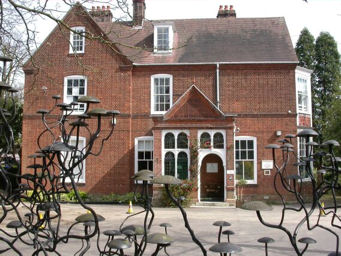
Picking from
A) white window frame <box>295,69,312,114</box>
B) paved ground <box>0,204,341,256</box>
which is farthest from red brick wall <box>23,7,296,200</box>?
paved ground <box>0,204,341,256</box>

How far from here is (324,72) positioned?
34281 millimetres

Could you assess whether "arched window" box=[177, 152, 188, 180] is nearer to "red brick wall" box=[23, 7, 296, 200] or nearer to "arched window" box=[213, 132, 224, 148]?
"arched window" box=[213, 132, 224, 148]

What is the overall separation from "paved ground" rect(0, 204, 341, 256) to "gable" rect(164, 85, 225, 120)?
4376 millimetres

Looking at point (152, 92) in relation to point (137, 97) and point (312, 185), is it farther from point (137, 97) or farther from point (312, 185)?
point (312, 185)

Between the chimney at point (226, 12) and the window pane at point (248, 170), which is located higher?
the chimney at point (226, 12)

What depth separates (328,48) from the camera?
34594 millimetres

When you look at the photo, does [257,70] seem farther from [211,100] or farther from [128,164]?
[128,164]

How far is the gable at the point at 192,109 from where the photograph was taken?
16969mm

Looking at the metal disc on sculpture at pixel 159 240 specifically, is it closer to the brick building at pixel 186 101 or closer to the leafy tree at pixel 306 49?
the brick building at pixel 186 101

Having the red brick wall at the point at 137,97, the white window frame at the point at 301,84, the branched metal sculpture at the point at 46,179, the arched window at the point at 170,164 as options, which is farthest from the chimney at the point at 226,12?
the branched metal sculpture at the point at 46,179

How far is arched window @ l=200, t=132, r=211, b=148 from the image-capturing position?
1692 cm

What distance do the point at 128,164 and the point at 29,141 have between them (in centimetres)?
561

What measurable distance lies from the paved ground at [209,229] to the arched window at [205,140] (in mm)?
3065

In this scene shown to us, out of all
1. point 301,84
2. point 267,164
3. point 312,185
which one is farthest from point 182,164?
point 312,185
